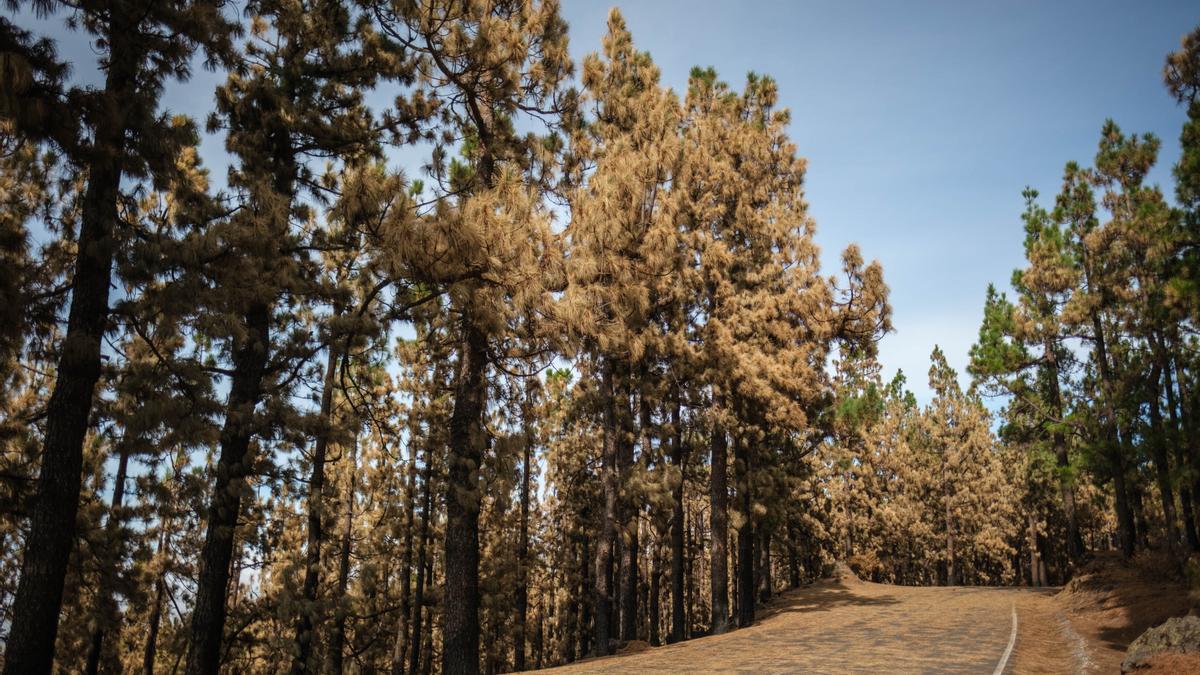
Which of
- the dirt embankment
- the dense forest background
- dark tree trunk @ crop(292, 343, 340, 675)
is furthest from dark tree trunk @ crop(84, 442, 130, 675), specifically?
the dirt embankment

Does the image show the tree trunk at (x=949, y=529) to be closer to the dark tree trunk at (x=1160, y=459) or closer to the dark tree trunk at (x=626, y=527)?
the dark tree trunk at (x=1160, y=459)

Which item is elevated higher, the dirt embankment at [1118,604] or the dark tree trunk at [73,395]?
the dark tree trunk at [73,395]

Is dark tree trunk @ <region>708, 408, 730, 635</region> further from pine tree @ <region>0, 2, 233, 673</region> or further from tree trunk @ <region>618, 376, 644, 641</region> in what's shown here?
pine tree @ <region>0, 2, 233, 673</region>

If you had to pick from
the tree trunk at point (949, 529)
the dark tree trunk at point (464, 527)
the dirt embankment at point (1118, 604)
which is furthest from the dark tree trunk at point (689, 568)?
the tree trunk at point (949, 529)

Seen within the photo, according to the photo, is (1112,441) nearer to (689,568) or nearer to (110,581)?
(689,568)

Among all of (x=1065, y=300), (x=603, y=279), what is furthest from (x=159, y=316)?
(x=1065, y=300)

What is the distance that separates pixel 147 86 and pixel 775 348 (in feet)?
50.6

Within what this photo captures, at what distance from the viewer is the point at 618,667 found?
11594 millimetres

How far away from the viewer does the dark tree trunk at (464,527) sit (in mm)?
10008

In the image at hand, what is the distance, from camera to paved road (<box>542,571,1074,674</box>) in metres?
10.6

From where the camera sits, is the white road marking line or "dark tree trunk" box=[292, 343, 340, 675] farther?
"dark tree trunk" box=[292, 343, 340, 675]

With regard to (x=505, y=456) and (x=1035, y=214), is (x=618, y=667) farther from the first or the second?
(x=1035, y=214)

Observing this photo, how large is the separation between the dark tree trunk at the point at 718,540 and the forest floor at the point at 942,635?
959 mm

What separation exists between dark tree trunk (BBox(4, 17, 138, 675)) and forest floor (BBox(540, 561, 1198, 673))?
7.28 meters
